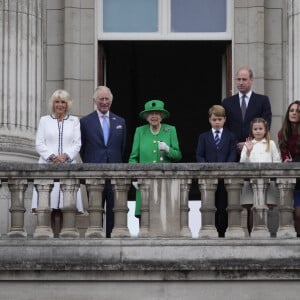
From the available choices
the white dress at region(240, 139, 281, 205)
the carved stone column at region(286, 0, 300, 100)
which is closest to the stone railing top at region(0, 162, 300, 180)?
the white dress at region(240, 139, 281, 205)

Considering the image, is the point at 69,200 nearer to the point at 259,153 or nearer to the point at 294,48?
the point at 259,153

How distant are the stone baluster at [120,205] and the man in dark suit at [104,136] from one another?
0.35 meters

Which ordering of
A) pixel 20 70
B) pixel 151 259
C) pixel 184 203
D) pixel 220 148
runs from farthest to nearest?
pixel 20 70
pixel 220 148
pixel 184 203
pixel 151 259

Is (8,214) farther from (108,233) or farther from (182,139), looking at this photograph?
(182,139)

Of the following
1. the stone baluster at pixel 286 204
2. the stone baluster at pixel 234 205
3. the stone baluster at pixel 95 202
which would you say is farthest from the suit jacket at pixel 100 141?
the stone baluster at pixel 286 204

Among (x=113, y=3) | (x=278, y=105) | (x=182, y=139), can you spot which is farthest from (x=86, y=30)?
(x=182, y=139)

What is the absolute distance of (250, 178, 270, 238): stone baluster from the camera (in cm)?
2483

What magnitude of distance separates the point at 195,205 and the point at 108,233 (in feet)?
5.62

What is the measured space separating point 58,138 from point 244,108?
2.53 meters

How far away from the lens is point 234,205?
24.8 m

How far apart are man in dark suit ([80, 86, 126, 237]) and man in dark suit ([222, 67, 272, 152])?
145cm

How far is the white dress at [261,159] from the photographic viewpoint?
984 inches

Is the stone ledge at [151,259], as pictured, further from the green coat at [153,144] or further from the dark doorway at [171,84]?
the dark doorway at [171,84]

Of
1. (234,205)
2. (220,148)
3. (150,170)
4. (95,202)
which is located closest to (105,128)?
(150,170)
